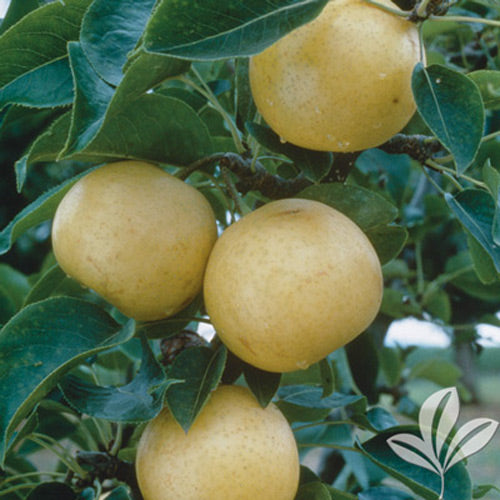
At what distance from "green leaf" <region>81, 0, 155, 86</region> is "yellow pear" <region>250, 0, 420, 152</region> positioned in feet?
0.45

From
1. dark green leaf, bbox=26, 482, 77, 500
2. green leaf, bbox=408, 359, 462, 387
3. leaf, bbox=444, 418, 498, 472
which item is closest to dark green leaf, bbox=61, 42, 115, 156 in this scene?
dark green leaf, bbox=26, 482, 77, 500

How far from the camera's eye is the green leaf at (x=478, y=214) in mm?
712

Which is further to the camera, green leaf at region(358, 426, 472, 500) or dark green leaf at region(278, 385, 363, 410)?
dark green leaf at region(278, 385, 363, 410)

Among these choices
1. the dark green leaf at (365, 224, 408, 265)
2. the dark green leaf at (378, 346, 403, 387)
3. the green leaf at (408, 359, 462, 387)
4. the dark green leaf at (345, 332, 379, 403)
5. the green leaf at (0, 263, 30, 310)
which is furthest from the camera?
the green leaf at (408, 359, 462, 387)

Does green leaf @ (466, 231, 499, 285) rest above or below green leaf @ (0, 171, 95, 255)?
below

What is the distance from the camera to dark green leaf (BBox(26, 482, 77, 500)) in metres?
0.84

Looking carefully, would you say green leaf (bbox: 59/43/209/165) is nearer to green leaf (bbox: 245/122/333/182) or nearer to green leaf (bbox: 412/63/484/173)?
green leaf (bbox: 245/122/333/182)

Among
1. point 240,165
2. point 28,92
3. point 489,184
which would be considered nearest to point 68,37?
point 28,92

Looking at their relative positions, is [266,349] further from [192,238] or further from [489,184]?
[489,184]

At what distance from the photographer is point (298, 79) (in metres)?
0.65

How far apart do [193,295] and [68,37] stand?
35 cm

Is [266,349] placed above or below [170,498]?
above

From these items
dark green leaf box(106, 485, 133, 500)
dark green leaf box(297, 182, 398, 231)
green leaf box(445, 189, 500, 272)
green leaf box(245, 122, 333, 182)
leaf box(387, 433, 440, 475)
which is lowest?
leaf box(387, 433, 440, 475)

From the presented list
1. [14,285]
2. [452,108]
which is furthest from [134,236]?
[14,285]
